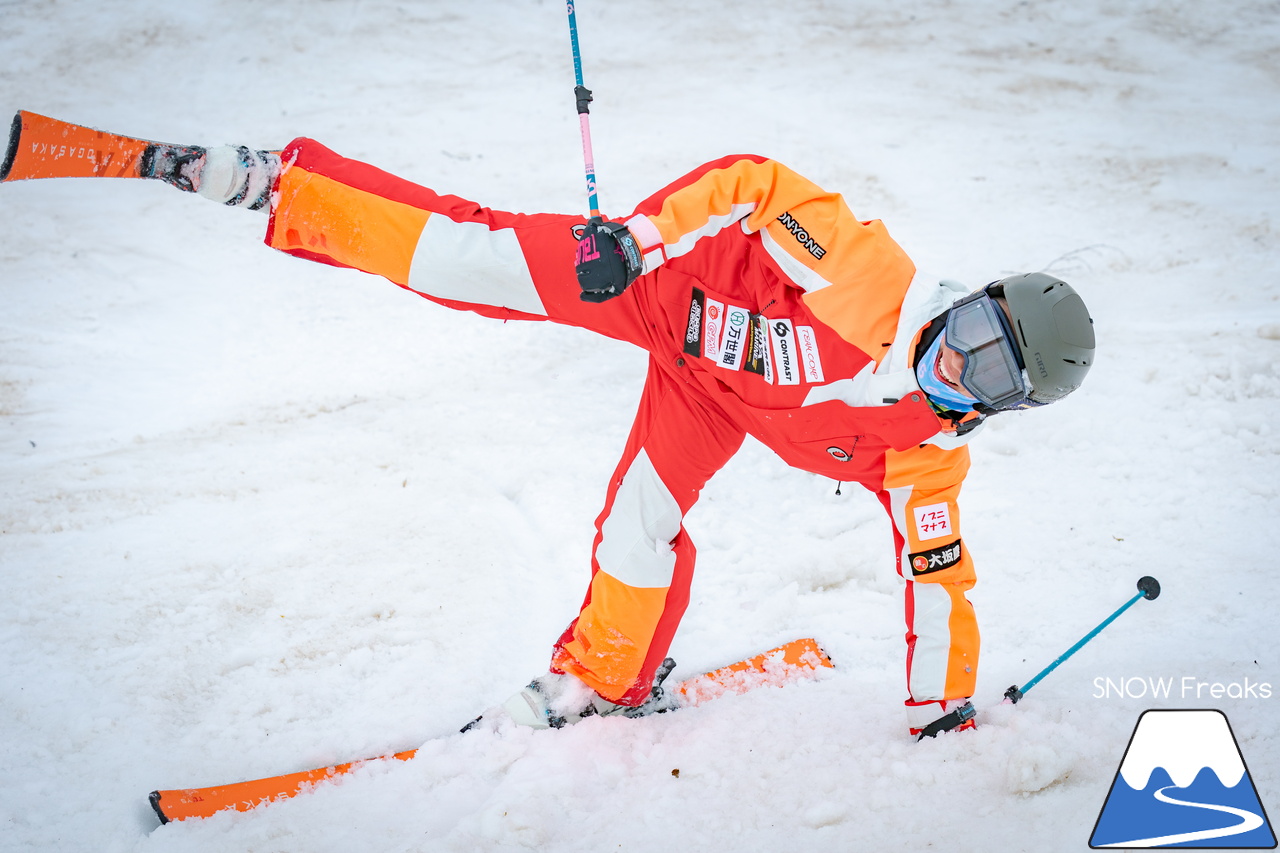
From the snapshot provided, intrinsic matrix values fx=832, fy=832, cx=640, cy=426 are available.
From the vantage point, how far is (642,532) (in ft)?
8.30

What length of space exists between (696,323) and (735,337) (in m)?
0.12

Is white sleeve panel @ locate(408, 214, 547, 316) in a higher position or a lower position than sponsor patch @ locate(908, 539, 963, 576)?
higher

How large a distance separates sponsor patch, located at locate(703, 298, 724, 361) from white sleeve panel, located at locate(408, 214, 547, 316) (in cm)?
48

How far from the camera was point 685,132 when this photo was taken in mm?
6176

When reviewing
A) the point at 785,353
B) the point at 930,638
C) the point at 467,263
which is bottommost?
the point at 930,638

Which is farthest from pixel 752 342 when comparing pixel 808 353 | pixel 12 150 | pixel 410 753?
pixel 12 150

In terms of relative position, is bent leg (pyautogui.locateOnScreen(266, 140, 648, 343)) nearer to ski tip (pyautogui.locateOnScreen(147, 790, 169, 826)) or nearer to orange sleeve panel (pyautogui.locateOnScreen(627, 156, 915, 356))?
orange sleeve panel (pyautogui.locateOnScreen(627, 156, 915, 356))

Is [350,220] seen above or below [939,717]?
above

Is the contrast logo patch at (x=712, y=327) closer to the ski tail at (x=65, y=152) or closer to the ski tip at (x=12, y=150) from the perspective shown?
the ski tail at (x=65, y=152)

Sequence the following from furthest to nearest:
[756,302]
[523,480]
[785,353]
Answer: [523,480], [756,302], [785,353]

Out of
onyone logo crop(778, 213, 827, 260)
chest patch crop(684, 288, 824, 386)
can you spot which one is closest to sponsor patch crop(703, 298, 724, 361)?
chest patch crop(684, 288, 824, 386)

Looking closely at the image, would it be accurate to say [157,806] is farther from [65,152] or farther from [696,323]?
[696,323]

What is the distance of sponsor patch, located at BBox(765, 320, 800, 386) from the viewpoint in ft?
7.38

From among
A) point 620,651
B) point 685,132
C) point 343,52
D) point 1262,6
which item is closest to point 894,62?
point 685,132
